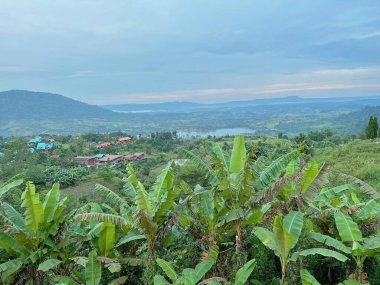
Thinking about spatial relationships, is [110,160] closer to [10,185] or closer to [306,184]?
[10,185]

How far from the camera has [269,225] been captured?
6.97 metres

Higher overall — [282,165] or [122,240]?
[282,165]

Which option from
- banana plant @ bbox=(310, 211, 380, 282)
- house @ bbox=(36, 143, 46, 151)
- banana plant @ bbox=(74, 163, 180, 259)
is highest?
banana plant @ bbox=(74, 163, 180, 259)

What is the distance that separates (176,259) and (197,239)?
1.76 ft

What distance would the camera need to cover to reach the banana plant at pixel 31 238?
19.7 ft

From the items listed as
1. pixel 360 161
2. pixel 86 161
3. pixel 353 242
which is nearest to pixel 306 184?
pixel 353 242

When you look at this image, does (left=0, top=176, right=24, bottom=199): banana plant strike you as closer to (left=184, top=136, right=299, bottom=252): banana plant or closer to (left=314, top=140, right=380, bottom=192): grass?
(left=184, top=136, right=299, bottom=252): banana plant

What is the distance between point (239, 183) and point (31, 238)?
12.4ft

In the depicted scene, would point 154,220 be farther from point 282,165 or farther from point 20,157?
point 20,157

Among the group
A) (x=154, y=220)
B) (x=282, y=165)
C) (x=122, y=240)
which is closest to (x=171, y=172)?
(x=154, y=220)

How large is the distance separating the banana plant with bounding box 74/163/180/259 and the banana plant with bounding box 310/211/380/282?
8.59ft

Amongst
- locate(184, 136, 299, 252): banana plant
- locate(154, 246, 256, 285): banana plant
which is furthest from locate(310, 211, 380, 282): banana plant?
locate(154, 246, 256, 285): banana plant

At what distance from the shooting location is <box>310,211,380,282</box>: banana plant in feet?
18.1

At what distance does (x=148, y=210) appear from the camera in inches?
242
